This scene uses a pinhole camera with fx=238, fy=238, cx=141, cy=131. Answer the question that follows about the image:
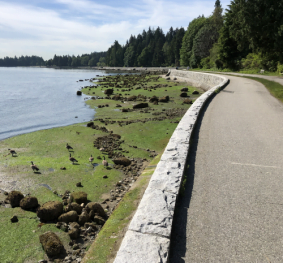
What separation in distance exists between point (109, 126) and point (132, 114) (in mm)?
3676

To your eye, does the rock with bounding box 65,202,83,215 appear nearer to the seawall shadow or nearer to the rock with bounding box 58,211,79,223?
the rock with bounding box 58,211,79,223

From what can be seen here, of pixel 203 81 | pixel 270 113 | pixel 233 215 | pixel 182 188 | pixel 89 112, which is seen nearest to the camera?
pixel 233 215

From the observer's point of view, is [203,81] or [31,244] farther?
[203,81]

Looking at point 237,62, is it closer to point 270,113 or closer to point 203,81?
point 203,81

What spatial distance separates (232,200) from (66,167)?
21.7ft

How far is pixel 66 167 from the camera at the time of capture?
9141mm

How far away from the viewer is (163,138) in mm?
12273

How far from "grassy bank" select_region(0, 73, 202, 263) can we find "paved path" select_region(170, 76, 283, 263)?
135 centimetres

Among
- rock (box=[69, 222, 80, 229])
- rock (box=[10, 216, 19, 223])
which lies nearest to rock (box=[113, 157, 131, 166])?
rock (box=[69, 222, 80, 229])

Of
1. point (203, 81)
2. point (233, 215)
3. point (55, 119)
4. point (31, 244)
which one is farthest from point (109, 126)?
point (203, 81)

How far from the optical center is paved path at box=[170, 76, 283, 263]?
323cm

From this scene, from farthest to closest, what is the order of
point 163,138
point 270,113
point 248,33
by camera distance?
point 248,33, point 163,138, point 270,113

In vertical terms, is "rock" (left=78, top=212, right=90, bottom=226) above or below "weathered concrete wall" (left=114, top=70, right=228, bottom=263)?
below

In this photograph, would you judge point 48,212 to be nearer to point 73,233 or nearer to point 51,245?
point 73,233
